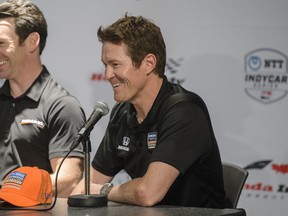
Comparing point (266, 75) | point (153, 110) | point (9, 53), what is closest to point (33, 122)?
point (9, 53)

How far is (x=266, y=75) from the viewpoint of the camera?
157 inches

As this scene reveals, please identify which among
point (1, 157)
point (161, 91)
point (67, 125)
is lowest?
point (1, 157)

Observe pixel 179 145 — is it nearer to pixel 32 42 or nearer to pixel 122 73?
pixel 122 73

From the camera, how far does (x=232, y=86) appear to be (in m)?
4.00

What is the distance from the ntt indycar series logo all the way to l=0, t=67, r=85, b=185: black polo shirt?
1.11 m

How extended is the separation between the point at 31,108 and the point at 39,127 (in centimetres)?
15

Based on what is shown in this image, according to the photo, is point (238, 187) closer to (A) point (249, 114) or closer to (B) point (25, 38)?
(A) point (249, 114)

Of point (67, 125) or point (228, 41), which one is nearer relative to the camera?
point (67, 125)

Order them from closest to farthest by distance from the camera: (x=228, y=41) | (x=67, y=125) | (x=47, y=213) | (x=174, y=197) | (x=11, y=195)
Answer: (x=47, y=213), (x=11, y=195), (x=174, y=197), (x=67, y=125), (x=228, y=41)

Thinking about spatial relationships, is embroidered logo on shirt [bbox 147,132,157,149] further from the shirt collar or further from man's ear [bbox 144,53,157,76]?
man's ear [bbox 144,53,157,76]

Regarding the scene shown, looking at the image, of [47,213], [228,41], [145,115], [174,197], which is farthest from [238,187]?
[228,41]

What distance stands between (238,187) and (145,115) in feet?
1.83

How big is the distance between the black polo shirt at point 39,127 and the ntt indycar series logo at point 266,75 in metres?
1.11

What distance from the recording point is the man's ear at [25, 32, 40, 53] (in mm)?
3790
